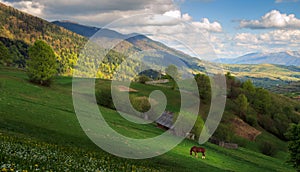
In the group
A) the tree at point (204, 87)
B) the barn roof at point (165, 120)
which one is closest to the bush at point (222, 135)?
the barn roof at point (165, 120)

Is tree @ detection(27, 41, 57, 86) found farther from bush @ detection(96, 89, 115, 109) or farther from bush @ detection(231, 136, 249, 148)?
bush @ detection(231, 136, 249, 148)

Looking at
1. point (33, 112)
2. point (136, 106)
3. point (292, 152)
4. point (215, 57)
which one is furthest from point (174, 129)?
point (215, 57)

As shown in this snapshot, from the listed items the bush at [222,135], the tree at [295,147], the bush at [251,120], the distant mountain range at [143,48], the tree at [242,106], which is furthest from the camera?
the tree at [242,106]

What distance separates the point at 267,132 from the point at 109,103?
236 feet

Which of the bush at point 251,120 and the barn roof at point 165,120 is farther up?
the barn roof at point 165,120

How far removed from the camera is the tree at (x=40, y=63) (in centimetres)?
8919

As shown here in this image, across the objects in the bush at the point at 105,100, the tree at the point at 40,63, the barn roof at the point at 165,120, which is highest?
the tree at the point at 40,63

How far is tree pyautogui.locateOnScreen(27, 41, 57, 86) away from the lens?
89188 millimetres

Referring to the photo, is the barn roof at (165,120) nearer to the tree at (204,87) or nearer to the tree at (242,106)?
the tree at (204,87)

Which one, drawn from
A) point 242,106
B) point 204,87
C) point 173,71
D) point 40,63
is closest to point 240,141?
point 173,71

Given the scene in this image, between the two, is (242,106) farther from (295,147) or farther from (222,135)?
(295,147)

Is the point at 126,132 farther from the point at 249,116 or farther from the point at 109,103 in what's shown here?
the point at 249,116

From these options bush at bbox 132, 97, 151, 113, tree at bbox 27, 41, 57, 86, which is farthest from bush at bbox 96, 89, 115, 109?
tree at bbox 27, 41, 57, 86

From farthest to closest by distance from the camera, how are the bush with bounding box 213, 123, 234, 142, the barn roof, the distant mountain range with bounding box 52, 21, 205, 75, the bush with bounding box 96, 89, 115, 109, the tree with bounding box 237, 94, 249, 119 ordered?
1. the tree with bounding box 237, 94, 249, 119
2. the bush with bounding box 96, 89, 115, 109
3. the bush with bounding box 213, 123, 234, 142
4. the barn roof
5. the distant mountain range with bounding box 52, 21, 205, 75
